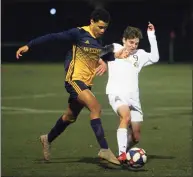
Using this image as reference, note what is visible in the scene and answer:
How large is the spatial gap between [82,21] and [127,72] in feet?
119

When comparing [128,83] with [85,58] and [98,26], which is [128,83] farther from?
[98,26]

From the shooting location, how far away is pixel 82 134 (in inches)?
486

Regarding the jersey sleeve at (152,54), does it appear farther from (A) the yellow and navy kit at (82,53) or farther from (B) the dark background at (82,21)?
(B) the dark background at (82,21)

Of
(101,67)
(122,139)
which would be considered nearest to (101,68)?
(101,67)

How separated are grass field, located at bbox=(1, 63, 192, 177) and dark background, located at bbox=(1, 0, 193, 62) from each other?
72.1 feet

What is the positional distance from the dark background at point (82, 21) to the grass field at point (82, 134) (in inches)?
865

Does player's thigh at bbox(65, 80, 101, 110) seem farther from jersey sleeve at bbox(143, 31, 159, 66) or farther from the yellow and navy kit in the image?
jersey sleeve at bbox(143, 31, 159, 66)

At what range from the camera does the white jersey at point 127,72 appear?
9.34 metres

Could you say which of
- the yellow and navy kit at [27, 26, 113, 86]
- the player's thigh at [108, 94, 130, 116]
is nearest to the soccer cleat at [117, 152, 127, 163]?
the player's thigh at [108, 94, 130, 116]

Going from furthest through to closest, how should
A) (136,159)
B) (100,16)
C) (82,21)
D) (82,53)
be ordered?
(82,21)
(82,53)
(100,16)
(136,159)

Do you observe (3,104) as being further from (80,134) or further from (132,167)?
(132,167)

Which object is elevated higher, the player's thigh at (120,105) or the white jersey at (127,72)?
the white jersey at (127,72)

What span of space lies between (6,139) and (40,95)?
8590mm

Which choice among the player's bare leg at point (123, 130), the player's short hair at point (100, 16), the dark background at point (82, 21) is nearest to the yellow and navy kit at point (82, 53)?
the player's short hair at point (100, 16)
